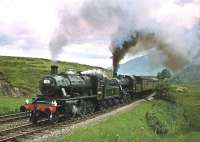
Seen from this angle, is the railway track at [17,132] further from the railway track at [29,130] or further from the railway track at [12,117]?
the railway track at [12,117]

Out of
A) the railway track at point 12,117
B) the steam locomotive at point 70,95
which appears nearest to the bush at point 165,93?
the steam locomotive at point 70,95

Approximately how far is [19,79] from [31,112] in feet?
125

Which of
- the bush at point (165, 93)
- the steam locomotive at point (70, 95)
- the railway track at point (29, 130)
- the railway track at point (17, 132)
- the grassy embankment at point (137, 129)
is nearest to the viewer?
the railway track at point (17, 132)

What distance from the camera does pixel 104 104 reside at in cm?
4094

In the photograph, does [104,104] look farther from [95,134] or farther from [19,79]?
[19,79]

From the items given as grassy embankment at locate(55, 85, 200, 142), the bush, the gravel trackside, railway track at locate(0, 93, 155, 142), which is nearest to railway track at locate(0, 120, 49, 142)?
railway track at locate(0, 93, 155, 142)

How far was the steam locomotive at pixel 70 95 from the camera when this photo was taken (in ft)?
94.3

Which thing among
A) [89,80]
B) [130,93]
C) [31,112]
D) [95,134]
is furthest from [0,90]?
[95,134]

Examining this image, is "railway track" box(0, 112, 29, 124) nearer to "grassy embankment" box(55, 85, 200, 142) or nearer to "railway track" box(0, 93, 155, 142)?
"railway track" box(0, 93, 155, 142)

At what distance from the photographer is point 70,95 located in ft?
103

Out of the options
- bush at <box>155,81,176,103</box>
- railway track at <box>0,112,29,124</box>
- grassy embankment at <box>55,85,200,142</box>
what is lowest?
grassy embankment at <box>55,85,200,142</box>

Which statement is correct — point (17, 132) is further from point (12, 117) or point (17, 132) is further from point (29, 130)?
point (12, 117)

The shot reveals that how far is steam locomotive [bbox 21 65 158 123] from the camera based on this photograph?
94.3 feet

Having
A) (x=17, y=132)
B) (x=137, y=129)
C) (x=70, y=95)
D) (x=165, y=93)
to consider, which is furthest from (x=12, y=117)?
(x=165, y=93)
